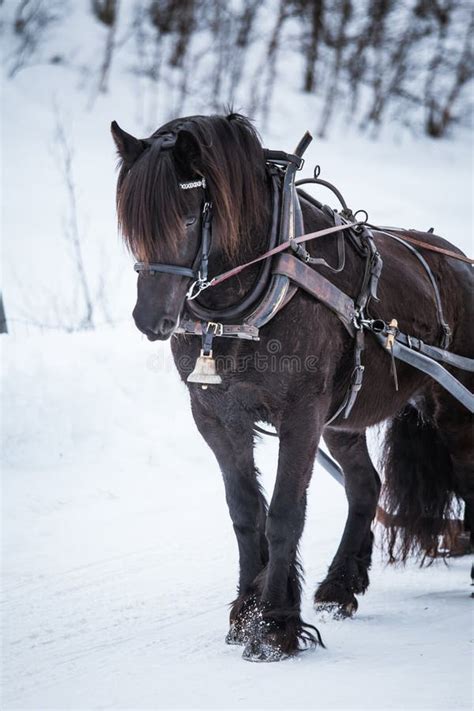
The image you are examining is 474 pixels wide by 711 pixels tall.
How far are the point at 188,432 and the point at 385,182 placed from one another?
1200cm

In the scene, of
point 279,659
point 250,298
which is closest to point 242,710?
point 279,659

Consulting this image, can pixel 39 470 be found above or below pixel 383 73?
below

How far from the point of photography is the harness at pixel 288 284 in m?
3.34

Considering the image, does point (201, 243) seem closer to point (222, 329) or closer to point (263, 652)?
point (222, 329)

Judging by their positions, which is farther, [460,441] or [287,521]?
[460,441]

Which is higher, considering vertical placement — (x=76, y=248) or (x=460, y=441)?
Answer: (x=76, y=248)

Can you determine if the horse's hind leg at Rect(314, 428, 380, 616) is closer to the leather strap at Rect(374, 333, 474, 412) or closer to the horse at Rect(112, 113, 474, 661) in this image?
the horse at Rect(112, 113, 474, 661)

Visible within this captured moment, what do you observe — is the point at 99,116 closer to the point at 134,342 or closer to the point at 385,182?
the point at 385,182

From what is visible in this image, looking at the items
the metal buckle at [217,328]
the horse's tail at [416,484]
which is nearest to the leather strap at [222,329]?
the metal buckle at [217,328]

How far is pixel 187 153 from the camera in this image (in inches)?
127

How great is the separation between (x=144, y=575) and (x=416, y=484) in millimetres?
1550

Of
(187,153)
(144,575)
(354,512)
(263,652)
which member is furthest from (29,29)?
(263,652)

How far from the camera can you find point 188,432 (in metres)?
7.09

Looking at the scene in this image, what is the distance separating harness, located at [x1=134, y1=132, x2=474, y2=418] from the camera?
11.0ft
